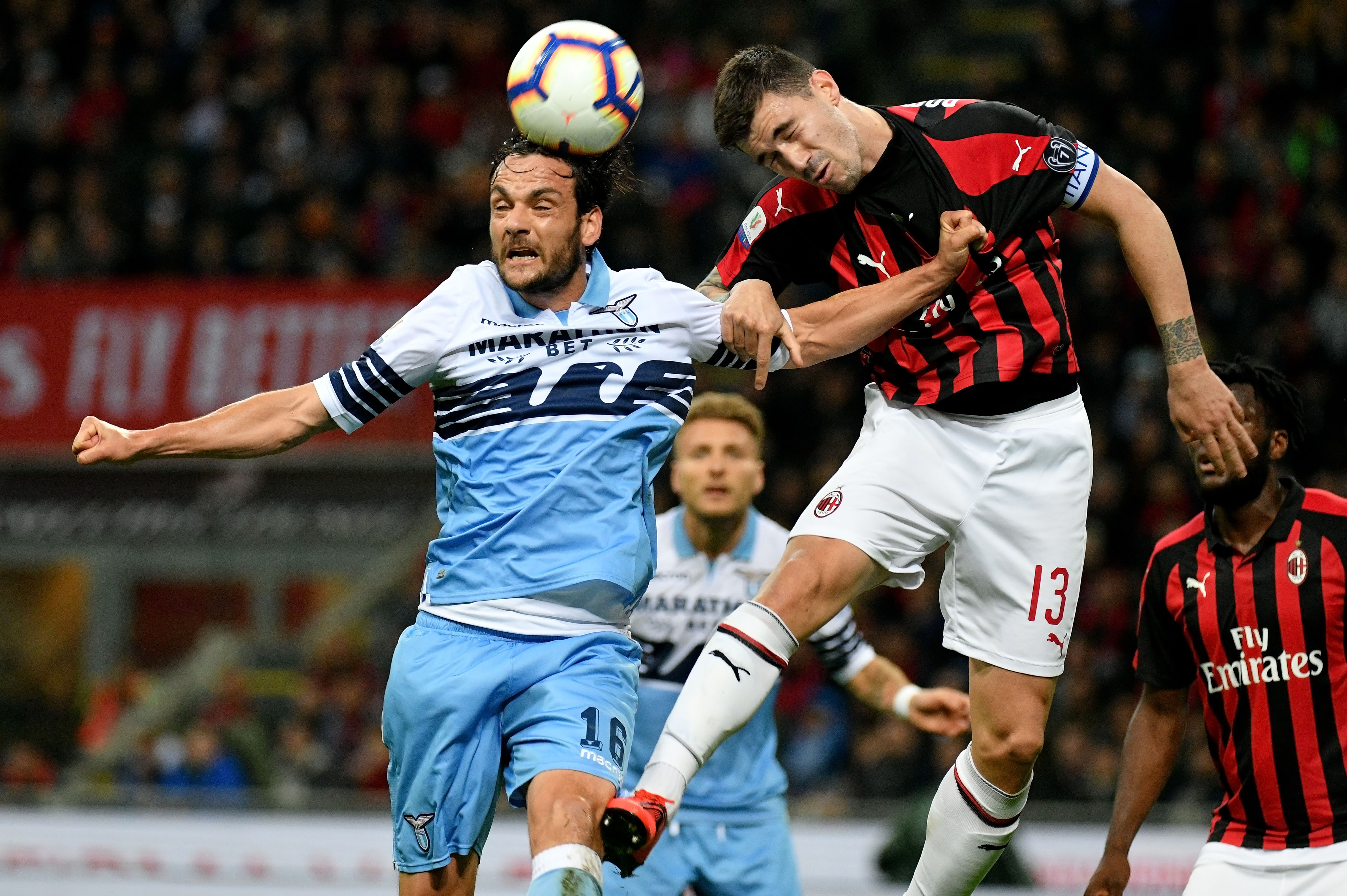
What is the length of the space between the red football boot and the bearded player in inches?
30.7

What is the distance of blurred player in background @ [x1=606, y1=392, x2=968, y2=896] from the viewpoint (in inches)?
240

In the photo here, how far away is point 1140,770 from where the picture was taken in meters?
5.28

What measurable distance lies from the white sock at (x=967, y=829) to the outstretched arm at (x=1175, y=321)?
1221 millimetres

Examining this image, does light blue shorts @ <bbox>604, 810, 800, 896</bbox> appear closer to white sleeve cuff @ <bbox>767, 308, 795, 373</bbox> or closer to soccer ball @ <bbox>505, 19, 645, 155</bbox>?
white sleeve cuff @ <bbox>767, 308, 795, 373</bbox>

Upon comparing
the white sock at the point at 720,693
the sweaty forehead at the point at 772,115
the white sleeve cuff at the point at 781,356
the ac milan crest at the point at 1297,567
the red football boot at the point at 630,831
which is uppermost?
the sweaty forehead at the point at 772,115

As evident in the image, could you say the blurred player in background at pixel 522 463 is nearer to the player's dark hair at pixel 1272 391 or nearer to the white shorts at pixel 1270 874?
the player's dark hair at pixel 1272 391

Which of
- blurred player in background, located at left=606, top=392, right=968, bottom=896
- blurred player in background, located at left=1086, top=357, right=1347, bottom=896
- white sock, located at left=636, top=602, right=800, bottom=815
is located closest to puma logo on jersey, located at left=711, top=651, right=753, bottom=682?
white sock, located at left=636, top=602, right=800, bottom=815

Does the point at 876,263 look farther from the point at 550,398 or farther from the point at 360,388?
the point at 360,388

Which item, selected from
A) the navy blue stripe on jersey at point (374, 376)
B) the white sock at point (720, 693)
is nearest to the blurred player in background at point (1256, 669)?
the white sock at point (720, 693)

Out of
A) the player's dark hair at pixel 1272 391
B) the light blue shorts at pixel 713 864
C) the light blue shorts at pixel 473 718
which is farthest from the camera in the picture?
the light blue shorts at pixel 713 864

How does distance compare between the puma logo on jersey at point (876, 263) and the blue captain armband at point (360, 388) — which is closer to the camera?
the blue captain armband at point (360, 388)

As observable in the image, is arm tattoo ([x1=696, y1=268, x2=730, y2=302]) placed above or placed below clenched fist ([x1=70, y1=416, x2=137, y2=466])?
above

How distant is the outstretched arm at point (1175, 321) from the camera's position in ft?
15.7

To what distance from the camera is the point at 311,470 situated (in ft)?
53.4
